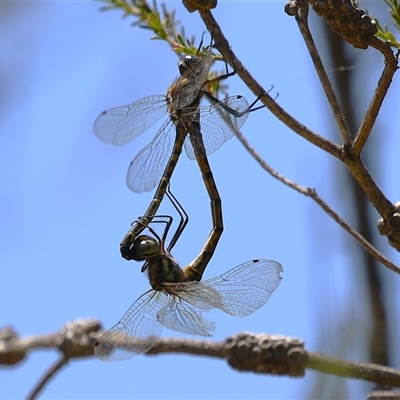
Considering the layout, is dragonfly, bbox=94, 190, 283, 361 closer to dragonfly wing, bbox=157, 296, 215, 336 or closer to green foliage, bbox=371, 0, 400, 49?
dragonfly wing, bbox=157, 296, 215, 336

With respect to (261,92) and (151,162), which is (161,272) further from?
(261,92)

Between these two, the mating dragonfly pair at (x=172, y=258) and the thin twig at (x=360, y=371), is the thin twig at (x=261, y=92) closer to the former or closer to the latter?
the mating dragonfly pair at (x=172, y=258)

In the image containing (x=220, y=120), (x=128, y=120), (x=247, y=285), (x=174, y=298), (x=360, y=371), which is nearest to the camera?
(x=360, y=371)

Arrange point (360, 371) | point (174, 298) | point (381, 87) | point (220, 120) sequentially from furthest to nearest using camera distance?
point (220, 120) → point (174, 298) → point (360, 371) → point (381, 87)

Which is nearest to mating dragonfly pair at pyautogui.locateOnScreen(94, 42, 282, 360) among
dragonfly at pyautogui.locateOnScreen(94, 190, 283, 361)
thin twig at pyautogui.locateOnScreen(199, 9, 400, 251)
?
dragonfly at pyautogui.locateOnScreen(94, 190, 283, 361)

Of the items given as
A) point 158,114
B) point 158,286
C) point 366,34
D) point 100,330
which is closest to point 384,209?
point 366,34

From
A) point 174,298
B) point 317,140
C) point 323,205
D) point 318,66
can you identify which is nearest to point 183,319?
point 174,298
